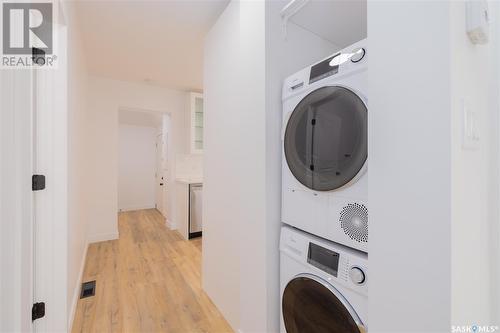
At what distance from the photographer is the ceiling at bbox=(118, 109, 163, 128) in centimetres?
490

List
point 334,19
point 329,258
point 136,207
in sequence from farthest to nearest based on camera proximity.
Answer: point 136,207, point 334,19, point 329,258

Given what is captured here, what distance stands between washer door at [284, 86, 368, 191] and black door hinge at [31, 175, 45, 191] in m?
1.41

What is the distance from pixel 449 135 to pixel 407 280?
0.38 m

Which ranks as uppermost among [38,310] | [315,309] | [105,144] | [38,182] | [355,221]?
[105,144]

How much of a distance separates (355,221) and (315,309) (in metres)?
0.44

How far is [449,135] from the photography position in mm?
519

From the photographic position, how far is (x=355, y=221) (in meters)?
0.89

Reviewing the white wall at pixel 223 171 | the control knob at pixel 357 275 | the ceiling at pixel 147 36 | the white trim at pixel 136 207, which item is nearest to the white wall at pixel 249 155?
the white wall at pixel 223 171

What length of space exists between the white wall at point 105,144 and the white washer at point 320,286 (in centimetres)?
332

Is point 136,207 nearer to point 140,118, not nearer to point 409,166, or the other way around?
point 140,118

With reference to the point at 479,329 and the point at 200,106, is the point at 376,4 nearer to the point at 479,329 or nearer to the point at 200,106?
the point at 479,329

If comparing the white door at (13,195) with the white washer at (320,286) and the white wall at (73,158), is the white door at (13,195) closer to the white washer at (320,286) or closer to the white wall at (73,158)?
the white wall at (73,158)
